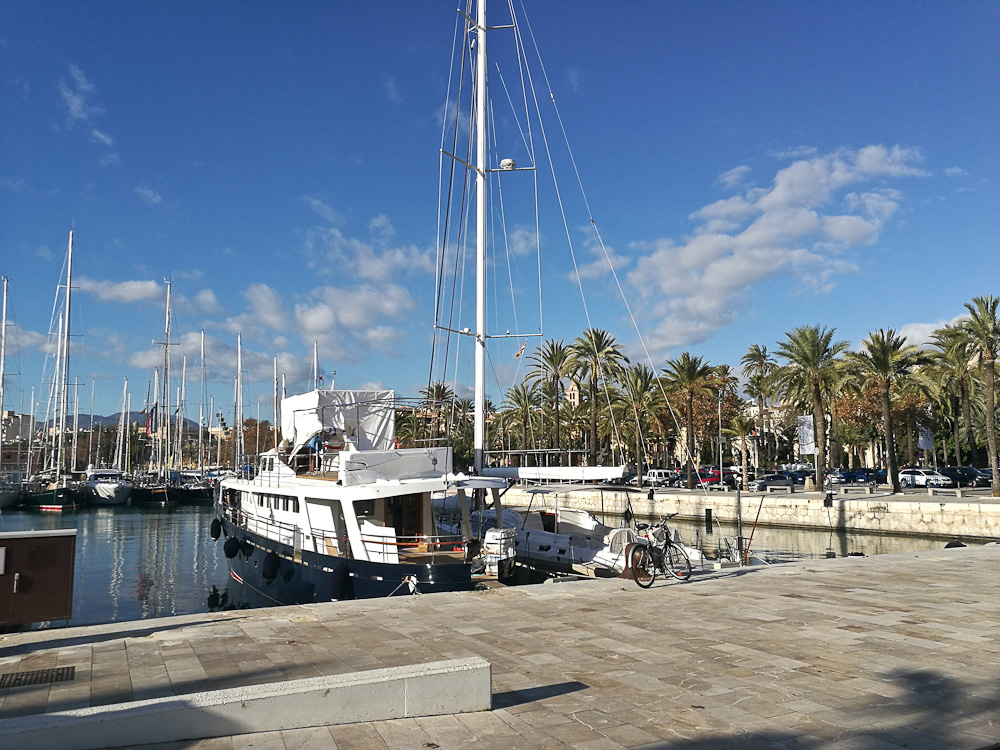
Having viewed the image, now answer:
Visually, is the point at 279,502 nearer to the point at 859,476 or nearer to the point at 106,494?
the point at 106,494

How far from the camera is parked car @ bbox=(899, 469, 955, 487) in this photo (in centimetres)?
4869

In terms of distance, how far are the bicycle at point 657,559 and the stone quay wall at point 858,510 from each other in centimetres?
920

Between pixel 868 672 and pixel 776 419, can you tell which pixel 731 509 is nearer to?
pixel 868 672

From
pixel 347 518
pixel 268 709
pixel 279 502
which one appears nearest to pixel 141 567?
pixel 279 502

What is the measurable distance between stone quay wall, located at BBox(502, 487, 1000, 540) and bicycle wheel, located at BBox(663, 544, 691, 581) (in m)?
9.26

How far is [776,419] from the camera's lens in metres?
108

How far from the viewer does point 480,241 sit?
19938 millimetres

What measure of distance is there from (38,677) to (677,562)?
11.7 meters

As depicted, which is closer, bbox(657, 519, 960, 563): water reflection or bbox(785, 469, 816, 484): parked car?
bbox(657, 519, 960, 563): water reflection

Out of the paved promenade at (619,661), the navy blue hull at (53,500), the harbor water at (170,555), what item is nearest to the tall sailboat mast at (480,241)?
the paved promenade at (619,661)

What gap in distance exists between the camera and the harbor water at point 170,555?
23.3m

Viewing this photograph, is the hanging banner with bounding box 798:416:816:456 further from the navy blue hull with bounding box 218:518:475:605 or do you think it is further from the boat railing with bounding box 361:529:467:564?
the navy blue hull with bounding box 218:518:475:605

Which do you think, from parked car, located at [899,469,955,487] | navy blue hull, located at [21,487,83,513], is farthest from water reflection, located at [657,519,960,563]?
navy blue hull, located at [21,487,83,513]

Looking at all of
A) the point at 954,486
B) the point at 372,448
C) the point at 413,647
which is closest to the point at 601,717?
the point at 413,647
